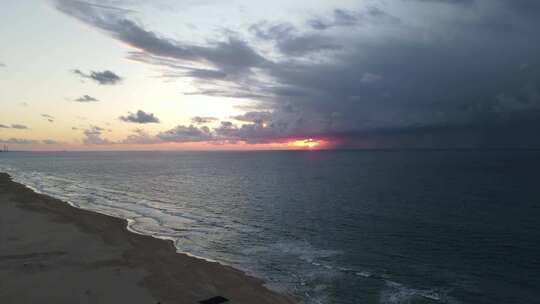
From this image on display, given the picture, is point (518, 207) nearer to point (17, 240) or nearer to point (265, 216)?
point (265, 216)

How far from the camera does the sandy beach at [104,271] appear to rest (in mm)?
29484

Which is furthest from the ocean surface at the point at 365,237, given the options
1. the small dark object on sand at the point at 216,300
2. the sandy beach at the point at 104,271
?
the small dark object on sand at the point at 216,300

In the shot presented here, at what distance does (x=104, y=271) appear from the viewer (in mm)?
34688

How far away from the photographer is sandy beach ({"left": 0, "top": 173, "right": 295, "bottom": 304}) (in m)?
29.5

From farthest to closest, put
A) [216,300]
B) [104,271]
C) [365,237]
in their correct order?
[365,237] < [104,271] < [216,300]

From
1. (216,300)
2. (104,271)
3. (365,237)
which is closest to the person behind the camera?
(216,300)

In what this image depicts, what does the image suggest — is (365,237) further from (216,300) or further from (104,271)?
(104,271)

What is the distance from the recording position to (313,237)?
5097 centimetres

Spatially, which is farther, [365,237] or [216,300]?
[365,237]

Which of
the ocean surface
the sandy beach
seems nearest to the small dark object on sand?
the sandy beach

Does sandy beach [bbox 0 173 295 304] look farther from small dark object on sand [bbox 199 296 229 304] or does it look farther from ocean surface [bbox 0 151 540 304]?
ocean surface [bbox 0 151 540 304]

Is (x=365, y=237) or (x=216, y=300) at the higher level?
(x=216, y=300)

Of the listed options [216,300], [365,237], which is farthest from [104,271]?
[365,237]

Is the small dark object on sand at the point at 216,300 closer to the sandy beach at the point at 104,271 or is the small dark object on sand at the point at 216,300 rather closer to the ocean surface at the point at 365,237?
the sandy beach at the point at 104,271
